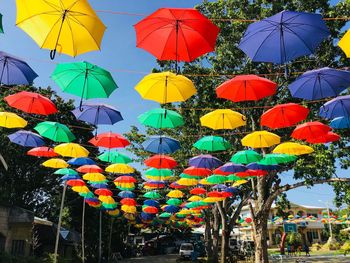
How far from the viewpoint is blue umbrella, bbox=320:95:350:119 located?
A: 920 cm

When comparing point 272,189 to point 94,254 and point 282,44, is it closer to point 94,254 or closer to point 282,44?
point 282,44

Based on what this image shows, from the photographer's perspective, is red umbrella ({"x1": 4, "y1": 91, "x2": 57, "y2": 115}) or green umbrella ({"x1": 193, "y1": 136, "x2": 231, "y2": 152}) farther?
green umbrella ({"x1": 193, "y1": 136, "x2": 231, "y2": 152})

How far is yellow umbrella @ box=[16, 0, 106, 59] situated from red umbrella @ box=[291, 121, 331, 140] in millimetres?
7184

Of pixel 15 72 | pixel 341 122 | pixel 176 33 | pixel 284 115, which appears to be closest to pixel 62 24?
pixel 176 33

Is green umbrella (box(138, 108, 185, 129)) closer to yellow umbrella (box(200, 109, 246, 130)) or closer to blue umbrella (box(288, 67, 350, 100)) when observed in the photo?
yellow umbrella (box(200, 109, 246, 130))

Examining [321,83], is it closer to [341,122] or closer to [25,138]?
[341,122]

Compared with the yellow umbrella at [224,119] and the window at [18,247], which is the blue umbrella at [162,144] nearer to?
the yellow umbrella at [224,119]

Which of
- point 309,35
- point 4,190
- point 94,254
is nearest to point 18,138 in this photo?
point 309,35

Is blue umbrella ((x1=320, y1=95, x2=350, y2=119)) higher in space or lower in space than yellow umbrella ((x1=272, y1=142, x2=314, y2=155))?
higher

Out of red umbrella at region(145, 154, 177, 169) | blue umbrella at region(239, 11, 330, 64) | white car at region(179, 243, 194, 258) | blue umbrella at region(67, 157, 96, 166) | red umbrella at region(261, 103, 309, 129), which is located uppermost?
blue umbrella at region(239, 11, 330, 64)

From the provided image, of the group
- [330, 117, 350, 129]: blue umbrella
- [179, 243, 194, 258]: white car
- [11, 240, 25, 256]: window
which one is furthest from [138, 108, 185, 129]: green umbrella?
[179, 243, 194, 258]: white car

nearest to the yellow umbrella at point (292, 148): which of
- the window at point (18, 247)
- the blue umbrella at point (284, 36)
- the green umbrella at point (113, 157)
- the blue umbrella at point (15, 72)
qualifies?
the blue umbrella at point (284, 36)

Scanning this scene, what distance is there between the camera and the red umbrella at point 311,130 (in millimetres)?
10720

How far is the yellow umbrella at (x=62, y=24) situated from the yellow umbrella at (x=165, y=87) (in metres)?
2.39
